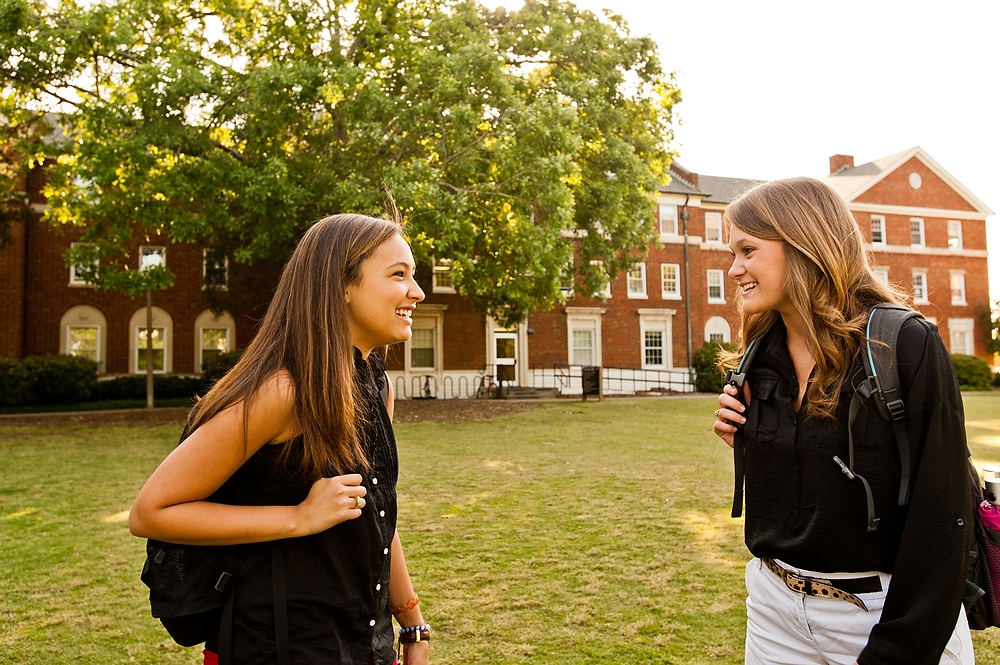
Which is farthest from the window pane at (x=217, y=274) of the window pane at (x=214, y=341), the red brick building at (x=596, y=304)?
the window pane at (x=214, y=341)

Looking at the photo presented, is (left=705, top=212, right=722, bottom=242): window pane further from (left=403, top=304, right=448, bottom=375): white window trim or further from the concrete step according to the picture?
(left=403, top=304, right=448, bottom=375): white window trim

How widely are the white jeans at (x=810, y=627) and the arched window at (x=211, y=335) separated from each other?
27.9 m

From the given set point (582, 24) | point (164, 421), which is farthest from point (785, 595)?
point (582, 24)

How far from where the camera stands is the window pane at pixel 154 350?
27047 millimetres

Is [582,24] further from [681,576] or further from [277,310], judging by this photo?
[277,310]

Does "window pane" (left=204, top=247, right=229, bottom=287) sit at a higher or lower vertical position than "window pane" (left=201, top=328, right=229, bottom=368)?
higher

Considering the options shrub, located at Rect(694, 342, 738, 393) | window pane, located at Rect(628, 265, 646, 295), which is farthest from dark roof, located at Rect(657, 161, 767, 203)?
shrub, located at Rect(694, 342, 738, 393)

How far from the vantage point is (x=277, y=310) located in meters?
1.93

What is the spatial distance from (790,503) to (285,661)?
1.39 meters

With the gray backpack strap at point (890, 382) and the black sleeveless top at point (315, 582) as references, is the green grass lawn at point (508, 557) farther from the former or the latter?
the gray backpack strap at point (890, 382)

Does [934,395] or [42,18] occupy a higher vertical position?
[42,18]

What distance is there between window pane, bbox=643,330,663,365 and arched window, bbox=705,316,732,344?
2.75 m

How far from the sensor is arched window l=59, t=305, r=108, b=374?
26.3 meters

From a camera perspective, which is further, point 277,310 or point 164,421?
point 164,421
